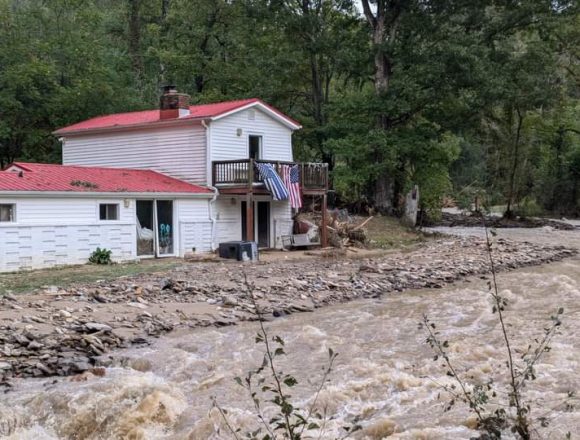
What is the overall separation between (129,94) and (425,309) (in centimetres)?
2266

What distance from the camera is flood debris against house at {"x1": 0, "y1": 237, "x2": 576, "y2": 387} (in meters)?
9.95

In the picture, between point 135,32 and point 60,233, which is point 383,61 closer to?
point 135,32

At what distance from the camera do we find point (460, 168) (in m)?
51.8

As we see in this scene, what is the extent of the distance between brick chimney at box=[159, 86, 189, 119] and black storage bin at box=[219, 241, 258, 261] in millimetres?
5618

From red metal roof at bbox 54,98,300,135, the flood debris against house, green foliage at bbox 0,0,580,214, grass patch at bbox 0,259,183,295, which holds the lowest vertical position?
the flood debris against house

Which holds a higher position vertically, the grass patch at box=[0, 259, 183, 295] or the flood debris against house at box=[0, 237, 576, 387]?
the grass patch at box=[0, 259, 183, 295]

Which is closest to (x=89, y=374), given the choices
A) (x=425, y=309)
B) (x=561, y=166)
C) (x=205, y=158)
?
(x=425, y=309)

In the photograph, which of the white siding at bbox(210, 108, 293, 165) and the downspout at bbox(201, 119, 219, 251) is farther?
the white siding at bbox(210, 108, 293, 165)

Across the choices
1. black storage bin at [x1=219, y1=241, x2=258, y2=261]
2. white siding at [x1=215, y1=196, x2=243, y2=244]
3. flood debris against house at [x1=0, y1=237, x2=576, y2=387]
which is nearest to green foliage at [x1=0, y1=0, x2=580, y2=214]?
white siding at [x1=215, y1=196, x2=243, y2=244]

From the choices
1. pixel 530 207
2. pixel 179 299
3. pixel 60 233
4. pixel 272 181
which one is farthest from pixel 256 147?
pixel 530 207

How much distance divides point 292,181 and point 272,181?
1.21m

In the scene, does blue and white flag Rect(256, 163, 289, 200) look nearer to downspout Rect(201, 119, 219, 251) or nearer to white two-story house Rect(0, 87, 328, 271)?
white two-story house Rect(0, 87, 328, 271)

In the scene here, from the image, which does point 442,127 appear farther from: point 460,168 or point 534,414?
point 534,414

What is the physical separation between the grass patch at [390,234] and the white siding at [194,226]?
20.6 feet
